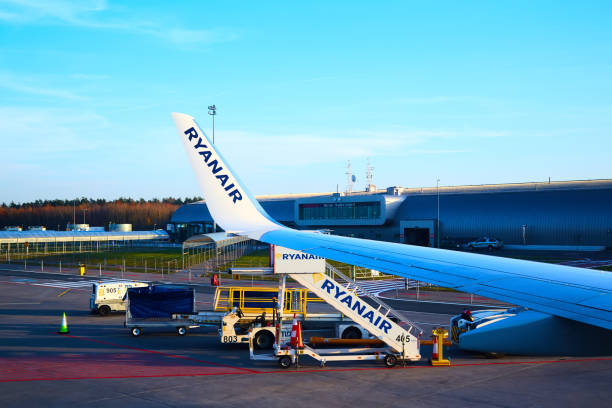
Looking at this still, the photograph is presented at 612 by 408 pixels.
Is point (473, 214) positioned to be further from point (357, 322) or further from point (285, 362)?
point (285, 362)

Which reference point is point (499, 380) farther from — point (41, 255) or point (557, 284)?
point (41, 255)

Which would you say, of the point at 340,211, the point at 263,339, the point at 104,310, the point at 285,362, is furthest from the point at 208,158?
the point at 340,211

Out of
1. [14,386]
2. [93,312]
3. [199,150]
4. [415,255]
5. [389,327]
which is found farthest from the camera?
[93,312]

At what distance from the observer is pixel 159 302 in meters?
24.9

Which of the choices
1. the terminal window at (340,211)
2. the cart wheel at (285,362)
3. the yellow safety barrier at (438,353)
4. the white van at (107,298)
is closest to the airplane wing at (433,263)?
the cart wheel at (285,362)

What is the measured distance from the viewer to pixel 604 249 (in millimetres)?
66312

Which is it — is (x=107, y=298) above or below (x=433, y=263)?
below

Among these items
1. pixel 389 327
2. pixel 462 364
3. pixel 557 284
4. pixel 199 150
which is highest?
pixel 199 150

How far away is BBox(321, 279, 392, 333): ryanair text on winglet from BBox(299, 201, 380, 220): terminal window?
64986mm

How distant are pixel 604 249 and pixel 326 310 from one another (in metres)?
50.7

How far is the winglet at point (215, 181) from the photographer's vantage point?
37.7 feet

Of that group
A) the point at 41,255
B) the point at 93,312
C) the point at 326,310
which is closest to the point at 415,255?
the point at 326,310

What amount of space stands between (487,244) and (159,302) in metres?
55.3

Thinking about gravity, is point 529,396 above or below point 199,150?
below
